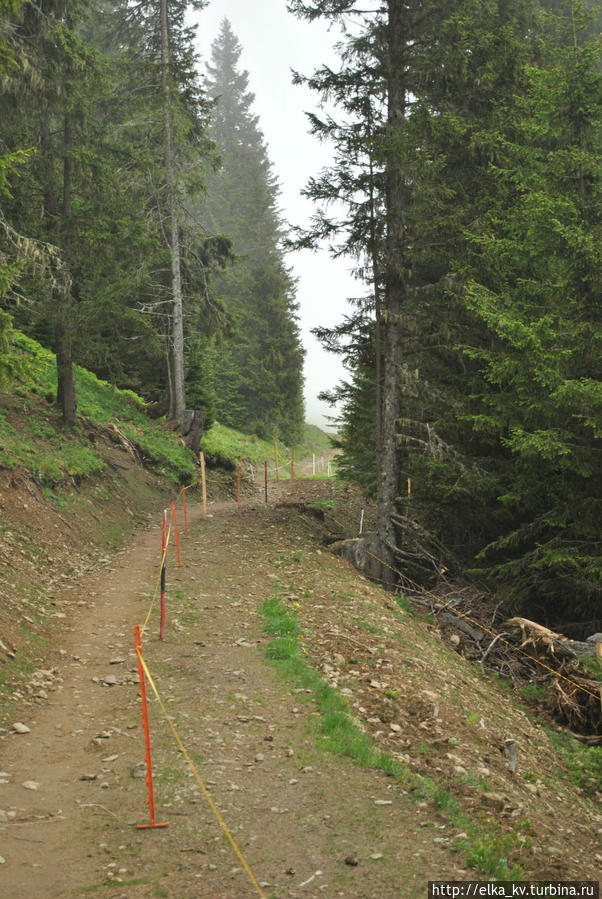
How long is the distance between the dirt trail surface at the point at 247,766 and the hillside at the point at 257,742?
0.03 metres

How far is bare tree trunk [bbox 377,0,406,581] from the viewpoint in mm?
14602

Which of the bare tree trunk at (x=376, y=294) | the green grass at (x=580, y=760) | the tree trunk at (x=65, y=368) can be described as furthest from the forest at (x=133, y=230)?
the green grass at (x=580, y=760)

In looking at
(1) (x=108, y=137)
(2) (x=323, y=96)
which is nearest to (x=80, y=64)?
(2) (x=323, y=96)

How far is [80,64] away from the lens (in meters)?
16.6

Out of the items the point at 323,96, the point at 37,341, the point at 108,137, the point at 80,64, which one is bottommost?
the point at 37,341

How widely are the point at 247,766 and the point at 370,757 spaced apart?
1368 millimetres

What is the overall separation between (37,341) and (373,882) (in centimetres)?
2381

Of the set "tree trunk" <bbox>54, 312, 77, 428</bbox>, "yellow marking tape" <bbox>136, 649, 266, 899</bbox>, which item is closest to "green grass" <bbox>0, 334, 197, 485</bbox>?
"tree trunk" <bbox>54, 312, 77, 428</bbox>

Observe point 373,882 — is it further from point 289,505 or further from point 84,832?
point 289,505

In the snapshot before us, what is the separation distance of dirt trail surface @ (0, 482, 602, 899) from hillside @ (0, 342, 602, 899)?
0.09 ft

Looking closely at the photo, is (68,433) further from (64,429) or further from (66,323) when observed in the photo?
(66,323)

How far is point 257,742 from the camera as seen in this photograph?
709 centimetres

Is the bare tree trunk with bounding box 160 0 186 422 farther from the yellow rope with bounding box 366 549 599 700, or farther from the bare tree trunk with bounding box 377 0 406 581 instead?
the yellow rope with bounding box 366 549 599 700

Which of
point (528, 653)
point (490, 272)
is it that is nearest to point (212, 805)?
point (528, 653)
